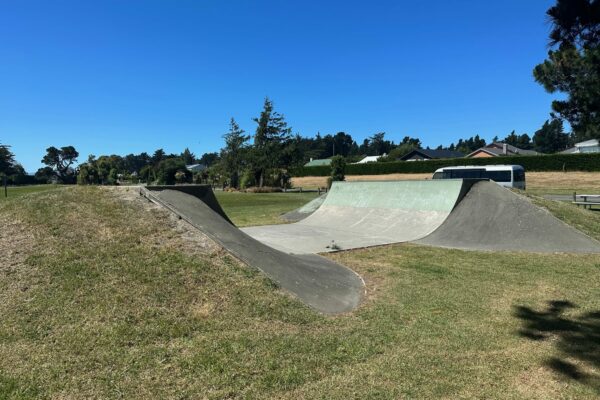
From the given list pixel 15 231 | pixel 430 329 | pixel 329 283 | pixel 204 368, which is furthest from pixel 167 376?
pixel 15 231

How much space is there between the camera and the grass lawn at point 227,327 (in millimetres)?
3000

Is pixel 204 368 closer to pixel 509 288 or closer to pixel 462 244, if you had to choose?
pixel 509 288

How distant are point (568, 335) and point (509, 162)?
1684 inches

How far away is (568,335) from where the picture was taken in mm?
4094

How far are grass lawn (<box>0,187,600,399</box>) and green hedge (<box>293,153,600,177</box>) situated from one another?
3810 centimetres

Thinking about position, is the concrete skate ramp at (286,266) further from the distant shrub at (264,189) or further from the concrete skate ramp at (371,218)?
the distant shrub at (264,189)

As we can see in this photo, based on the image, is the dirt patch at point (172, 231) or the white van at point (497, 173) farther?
the white van at point (497, 173)

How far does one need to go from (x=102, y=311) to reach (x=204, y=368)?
145 cm

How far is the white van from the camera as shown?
78.0ft

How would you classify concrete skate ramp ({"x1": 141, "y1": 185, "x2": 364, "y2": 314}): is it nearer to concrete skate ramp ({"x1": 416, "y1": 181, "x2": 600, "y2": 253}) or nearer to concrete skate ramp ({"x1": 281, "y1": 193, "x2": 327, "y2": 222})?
concrete skate ramp ({"x1": 416, "y1": 181, "x2": 600, "y2": 253})

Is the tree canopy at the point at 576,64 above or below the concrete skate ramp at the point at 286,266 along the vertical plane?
above

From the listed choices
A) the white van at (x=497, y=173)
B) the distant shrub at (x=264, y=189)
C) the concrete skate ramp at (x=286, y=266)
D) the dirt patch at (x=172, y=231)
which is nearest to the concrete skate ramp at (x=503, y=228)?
the concrete skate ramp at (x=286, y=266)

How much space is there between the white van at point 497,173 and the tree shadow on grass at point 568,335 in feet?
67.7

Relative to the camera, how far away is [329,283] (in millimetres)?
5812
